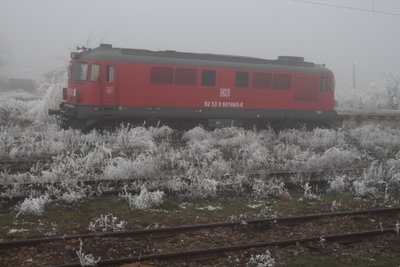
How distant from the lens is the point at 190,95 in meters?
16.9

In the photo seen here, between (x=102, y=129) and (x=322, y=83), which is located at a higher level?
(x=322, y=83)

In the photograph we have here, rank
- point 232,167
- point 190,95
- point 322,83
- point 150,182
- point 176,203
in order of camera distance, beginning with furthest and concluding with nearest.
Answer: point 322,83
point 190,95
point 232,167
point 150,182
point 176,203

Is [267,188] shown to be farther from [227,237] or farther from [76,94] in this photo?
[76,94]

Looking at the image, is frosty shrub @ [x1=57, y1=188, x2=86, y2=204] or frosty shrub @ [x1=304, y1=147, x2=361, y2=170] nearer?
frosty shrub @ [x1=57, y1=188, x2=86, y2=204]

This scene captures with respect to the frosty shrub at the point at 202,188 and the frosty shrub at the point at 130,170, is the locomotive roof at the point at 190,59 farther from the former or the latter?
the frosty shrub at the point at 202,188

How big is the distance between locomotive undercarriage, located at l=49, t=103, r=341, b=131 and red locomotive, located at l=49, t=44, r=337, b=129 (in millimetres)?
37

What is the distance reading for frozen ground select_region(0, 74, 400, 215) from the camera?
9008mm

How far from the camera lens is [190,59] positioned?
1697 cm

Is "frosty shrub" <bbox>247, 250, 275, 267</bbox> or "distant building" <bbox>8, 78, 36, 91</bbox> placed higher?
"distant building" <bbox>8, 78, 36, 91</bbox>

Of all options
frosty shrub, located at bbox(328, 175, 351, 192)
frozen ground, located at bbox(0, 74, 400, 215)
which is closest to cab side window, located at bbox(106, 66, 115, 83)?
frozen ground, located at bbox(0, 74, 400, 215)

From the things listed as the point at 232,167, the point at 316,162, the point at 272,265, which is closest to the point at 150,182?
the point at 232,167

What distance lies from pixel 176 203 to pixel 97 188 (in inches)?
74.2

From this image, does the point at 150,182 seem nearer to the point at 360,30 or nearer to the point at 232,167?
the point at 232,167

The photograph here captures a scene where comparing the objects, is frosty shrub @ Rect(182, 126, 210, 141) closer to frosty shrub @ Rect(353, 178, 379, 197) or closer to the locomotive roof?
the locomotive roof
